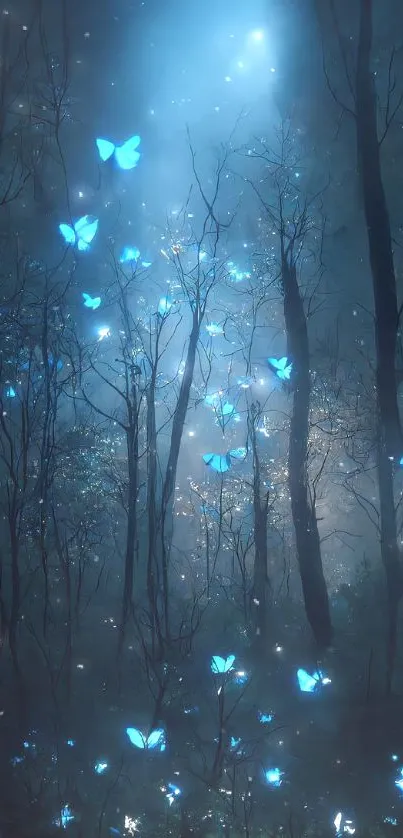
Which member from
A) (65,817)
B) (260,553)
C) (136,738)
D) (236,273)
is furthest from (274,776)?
(236,273)

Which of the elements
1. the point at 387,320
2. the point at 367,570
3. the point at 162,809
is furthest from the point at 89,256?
the point at 162,809

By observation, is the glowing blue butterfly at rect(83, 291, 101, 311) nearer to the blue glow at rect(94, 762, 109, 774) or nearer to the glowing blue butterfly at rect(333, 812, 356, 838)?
the blue glow at rect(94, 762, 109, 774)

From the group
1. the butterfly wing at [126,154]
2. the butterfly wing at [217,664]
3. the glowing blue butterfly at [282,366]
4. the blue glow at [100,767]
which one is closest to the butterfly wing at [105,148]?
the butterfly wing at [126,154]

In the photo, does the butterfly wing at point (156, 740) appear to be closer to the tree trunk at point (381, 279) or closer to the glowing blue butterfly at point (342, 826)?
the glowing blue butterfly at point (342, 826)

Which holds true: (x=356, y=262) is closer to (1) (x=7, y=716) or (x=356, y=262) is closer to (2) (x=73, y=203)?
(2) (x=73, y=203)

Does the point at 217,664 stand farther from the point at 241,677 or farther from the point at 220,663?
the point at 241,677

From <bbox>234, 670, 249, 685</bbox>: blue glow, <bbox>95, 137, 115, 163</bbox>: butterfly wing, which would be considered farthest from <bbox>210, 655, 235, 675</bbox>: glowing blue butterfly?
<bbox>95, 137, 115, 163</bbox>: butterfly wing
